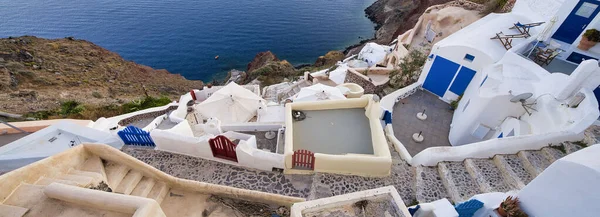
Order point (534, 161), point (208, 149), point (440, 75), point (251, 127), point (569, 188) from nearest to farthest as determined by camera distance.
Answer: point (569, 188), point (534, 161), point (208, 149), point (251, 127), point (440, 75)

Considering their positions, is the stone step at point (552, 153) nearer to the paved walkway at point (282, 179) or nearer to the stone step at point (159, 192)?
the paved walkway at point (282, 179)

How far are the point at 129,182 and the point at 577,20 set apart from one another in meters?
16.6

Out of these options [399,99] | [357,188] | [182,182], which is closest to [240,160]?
[182,182]

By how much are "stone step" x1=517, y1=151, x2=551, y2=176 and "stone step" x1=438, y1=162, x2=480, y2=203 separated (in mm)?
1599

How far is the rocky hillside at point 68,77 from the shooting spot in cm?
2075

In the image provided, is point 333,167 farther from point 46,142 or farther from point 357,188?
point 46,142

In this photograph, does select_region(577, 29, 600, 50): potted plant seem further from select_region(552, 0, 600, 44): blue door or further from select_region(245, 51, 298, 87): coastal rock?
select_region(245, 51, 298, 87): coastal rock

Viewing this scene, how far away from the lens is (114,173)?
584 cm

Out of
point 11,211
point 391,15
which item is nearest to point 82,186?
point 11,211

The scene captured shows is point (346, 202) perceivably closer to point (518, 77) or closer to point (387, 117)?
point (387, 117)

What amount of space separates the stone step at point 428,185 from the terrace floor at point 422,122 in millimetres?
3111

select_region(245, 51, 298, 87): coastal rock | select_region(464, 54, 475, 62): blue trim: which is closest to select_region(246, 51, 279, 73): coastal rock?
select_region(245, 51, 298, 87): coastal rock

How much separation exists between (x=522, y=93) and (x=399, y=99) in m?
5.62

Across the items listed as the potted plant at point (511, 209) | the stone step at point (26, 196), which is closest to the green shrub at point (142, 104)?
the stone step at point (26, 196)
